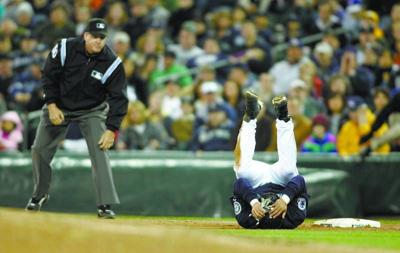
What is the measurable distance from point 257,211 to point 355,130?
19.6ft

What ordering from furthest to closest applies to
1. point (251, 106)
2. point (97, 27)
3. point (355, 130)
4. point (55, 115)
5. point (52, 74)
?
point (355, 130) < point (52, 74) < point (55, 115) < point (97, 27) < point (251, 106)

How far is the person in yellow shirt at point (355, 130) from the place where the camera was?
609 inches

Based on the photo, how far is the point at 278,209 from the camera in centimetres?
983

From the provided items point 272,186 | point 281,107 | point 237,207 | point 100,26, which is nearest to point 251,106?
point 281,107

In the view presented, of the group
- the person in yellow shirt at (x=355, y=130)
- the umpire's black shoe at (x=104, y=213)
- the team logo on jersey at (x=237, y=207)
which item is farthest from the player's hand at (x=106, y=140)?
the person in yellow shirt at (x=355, y=130)

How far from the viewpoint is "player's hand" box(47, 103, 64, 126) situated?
11117mm

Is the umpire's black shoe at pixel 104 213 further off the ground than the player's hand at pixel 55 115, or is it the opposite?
the player's hand at pixel 55 115

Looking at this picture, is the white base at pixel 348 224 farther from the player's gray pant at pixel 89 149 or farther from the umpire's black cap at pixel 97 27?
the umpire's black cap at pixel 97 27

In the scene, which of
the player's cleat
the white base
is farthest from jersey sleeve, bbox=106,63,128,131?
the white base

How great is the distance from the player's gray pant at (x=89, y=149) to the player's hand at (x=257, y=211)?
1.85 m

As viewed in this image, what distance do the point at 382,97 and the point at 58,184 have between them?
4.71 meters

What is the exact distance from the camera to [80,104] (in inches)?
443

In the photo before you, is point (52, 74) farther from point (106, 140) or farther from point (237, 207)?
point (237, 207)

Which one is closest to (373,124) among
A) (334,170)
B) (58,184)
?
(334,170)
